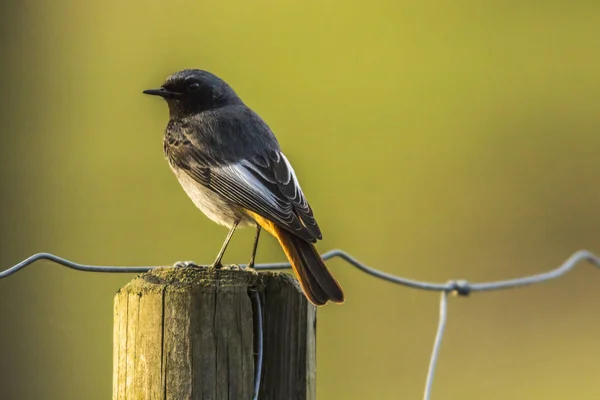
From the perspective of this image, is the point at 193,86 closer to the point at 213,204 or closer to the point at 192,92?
the point at 192,92

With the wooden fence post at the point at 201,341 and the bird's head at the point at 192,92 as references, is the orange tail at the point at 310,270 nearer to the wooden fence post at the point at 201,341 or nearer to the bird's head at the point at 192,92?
the wooden fence post at the point at 201,341

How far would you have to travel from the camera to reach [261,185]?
4531mm

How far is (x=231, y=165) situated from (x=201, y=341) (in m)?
1.91

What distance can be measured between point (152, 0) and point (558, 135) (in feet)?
20.2

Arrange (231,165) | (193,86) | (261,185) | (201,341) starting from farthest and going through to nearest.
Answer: (193,86)
(231,165)
(261,185)
(201,341)

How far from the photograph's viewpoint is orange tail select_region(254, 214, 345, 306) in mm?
3533

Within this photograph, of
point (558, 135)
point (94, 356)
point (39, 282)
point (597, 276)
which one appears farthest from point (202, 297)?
point (558, 135)

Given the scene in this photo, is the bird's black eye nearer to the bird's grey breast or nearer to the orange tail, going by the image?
the bird's grey breast

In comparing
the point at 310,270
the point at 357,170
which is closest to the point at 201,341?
the point at 310,270

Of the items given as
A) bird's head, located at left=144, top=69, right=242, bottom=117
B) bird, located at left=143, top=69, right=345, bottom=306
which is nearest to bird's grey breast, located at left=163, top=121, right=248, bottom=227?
bird, located at left=143, top=69, right=345, bottom=306

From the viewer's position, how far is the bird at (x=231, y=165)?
168 inches

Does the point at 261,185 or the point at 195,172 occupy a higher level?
the point at 195,172

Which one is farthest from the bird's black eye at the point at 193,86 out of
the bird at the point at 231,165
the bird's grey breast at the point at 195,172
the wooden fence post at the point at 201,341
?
the wooden fence post at the point at 201,341

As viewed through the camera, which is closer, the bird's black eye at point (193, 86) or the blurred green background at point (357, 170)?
the bird's black eye at point (193, 86)
